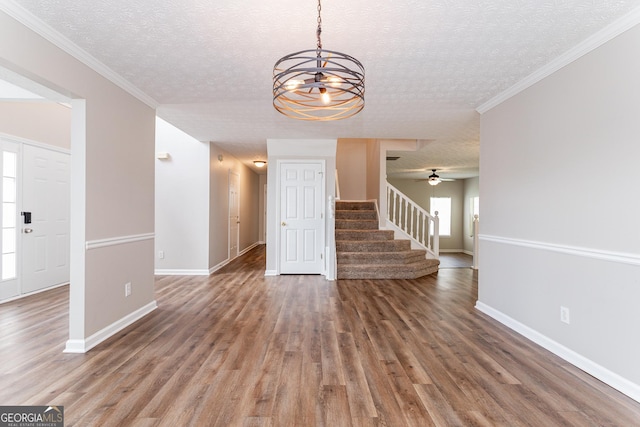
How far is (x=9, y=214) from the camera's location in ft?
13.5

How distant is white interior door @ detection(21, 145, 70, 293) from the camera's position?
432 cm

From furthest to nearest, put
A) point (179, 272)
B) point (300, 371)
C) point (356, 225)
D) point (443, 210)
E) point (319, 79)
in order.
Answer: point (443, 210)
point (356, 225)
point (179, 272)
point (300, 371)
point (319, 79)

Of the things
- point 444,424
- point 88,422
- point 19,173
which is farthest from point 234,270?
point 444,424

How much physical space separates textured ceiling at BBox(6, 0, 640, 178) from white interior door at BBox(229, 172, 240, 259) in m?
3.50

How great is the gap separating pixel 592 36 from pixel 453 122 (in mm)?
2272

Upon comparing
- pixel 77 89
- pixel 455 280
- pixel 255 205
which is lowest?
pixel 455 280

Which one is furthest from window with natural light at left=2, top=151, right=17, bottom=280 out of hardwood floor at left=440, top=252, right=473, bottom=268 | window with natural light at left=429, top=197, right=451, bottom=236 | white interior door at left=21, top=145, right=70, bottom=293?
window with natural light at left=429, top=197, right=451, bottom=236

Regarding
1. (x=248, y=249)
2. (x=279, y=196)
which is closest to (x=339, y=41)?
(x=279, y=196)

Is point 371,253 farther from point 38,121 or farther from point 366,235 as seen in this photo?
point 38,121

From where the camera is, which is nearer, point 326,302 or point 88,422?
point 88,422

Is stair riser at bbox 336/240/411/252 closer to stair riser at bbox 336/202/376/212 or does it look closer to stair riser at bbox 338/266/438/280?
stair riser at bbox 338/266/438/280

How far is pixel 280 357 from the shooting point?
2.55 meters

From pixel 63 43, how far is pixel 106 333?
2420 mm

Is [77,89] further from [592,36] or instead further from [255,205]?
[255,205]
